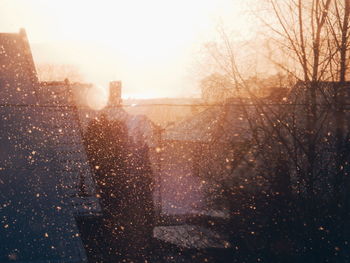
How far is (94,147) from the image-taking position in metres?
13.6

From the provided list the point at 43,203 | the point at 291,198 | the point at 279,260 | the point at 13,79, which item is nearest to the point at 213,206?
the point at 279,260

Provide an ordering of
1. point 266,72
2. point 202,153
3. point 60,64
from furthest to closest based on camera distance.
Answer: point 60,64
point 202,153
point 266,72

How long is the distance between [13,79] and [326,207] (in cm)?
793

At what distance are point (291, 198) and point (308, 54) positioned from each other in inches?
114

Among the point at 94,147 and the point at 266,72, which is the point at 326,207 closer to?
the point at 266,72

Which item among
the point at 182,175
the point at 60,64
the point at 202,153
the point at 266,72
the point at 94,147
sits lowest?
the point at 182,175

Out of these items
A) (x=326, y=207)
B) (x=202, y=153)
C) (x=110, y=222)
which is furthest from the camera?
(x=202, y=153)

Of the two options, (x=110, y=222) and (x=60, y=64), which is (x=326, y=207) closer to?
(x=110, y=222)

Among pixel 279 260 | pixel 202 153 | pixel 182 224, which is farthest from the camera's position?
pixel 202 153

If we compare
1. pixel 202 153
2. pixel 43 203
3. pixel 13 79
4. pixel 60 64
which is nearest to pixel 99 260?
pixel 43 203

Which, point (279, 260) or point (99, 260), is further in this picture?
point (99, 260)

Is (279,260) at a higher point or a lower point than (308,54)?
lower

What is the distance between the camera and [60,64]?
158ft

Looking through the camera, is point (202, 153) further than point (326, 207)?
Yes
